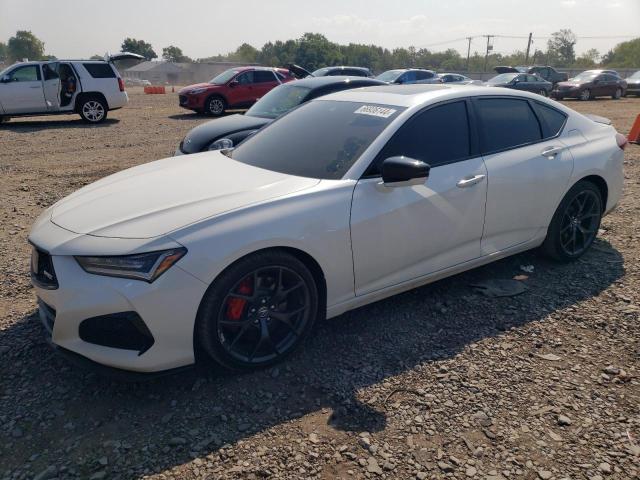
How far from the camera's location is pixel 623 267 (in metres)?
4.41

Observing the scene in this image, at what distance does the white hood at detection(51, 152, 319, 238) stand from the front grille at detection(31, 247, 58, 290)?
199 mm

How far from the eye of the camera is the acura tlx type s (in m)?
2.54

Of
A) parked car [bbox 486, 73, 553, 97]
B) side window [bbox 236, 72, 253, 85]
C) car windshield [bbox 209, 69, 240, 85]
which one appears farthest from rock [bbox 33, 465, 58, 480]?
parked car [bbox 486, 73, 553, 97]

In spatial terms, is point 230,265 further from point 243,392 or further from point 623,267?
point 623,267

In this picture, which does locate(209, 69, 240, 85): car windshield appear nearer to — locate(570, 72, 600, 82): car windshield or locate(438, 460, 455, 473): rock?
Result: locate(438, 460, 455, 473): rock

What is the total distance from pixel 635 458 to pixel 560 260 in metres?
2.28

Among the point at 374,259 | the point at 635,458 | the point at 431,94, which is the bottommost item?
the point at 635,458

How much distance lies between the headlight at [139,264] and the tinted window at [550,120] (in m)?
3.18

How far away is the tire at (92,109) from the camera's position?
13.9m

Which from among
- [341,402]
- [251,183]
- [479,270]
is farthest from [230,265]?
[479,270]

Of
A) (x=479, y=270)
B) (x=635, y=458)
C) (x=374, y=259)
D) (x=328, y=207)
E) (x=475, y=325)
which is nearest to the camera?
(x=635, y=458)

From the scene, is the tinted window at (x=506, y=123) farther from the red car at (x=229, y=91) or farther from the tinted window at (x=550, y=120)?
the red car at (x=229, y=91)

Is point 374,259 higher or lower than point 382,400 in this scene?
higher

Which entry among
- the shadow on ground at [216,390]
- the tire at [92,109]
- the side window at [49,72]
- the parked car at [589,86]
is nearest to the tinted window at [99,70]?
the tire at [92,109]
